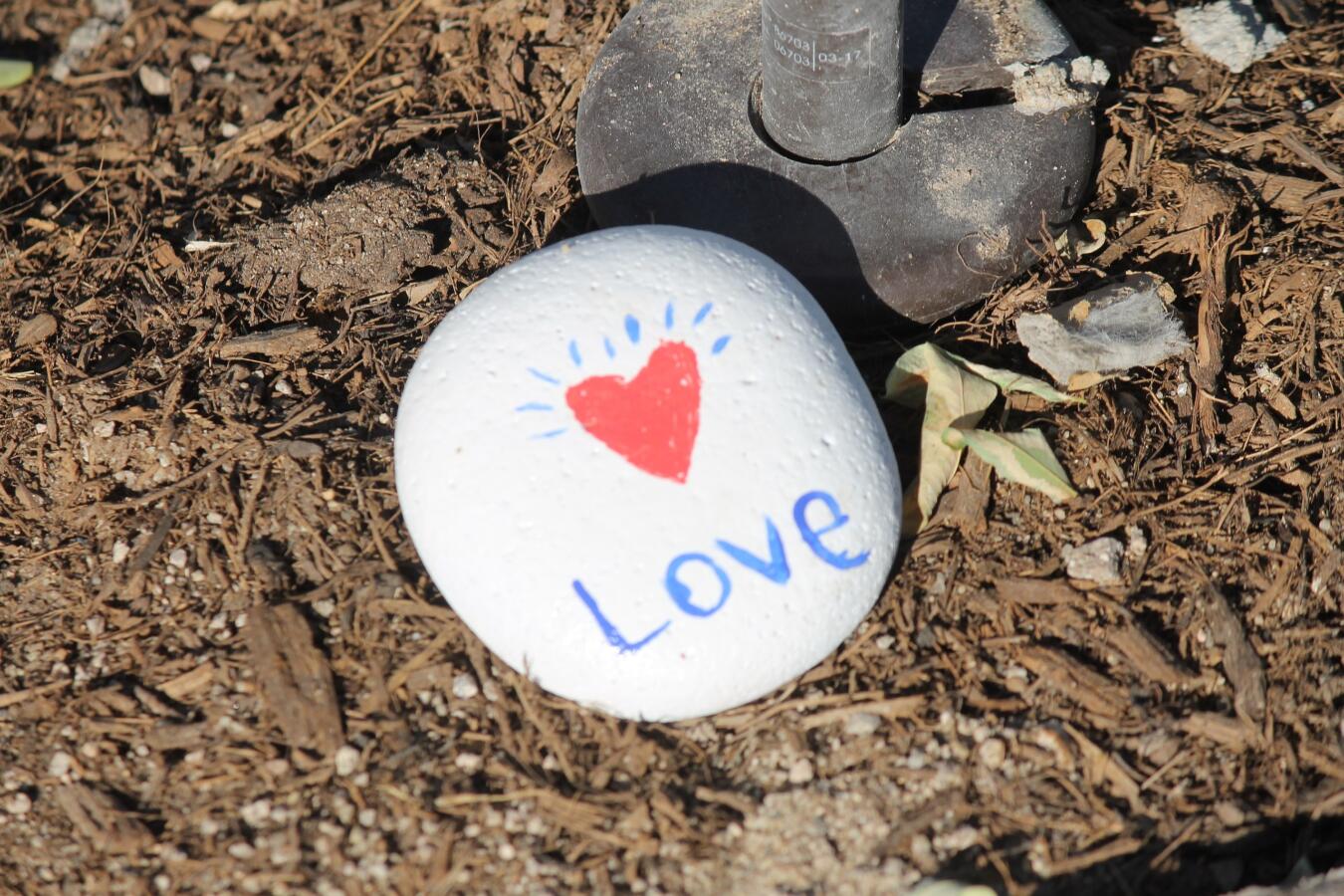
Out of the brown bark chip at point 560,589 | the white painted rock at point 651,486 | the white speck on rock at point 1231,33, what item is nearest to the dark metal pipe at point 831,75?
the brown bark chip at point 560,589

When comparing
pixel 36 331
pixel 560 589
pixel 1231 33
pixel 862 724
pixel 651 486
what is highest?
pixel 1231 33

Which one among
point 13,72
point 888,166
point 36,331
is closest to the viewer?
point 888,166

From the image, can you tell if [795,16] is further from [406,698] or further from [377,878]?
[377,878]

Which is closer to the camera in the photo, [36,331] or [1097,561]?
[1097,561]

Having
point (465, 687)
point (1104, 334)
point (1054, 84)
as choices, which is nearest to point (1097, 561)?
point (1104, 334)

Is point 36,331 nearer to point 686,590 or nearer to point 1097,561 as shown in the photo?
point 686,590

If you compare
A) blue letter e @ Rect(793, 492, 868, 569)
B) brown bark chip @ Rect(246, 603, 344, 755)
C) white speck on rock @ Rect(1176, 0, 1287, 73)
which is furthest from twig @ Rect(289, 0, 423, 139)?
white speck on rock @ Rect(1176, 0, 1287, 73)
